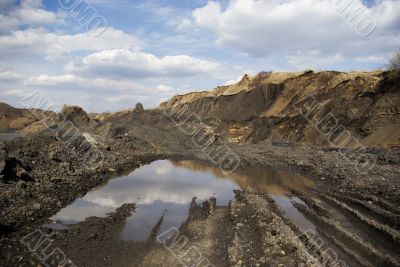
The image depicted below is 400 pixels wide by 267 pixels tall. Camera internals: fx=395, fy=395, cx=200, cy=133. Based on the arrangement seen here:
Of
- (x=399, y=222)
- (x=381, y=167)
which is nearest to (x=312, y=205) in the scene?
(x=399, y=222)

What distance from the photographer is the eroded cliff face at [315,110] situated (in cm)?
3208

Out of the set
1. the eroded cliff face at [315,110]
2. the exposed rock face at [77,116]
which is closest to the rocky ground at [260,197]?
the eroded cliff face at [315,110]

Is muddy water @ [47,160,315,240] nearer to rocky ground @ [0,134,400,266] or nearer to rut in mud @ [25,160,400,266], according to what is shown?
rut in mud @ [25,160,400,266]

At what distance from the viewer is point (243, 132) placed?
46.0 m

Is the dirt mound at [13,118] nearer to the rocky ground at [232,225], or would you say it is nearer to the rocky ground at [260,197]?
the rocky ground at [260,197]

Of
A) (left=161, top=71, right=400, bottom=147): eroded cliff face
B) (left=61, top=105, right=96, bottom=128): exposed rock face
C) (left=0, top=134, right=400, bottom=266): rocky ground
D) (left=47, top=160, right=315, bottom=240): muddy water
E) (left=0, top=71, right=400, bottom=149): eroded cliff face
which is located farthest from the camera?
(left=61, top=105, right=96, bottom=128): exposed rock face

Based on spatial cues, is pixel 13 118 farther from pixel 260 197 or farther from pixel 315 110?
pixel 260 197

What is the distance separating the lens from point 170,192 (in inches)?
696

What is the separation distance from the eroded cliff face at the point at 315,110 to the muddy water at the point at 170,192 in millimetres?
11937

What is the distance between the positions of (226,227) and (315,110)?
3030 centimetres

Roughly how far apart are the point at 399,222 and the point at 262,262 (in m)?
5.42

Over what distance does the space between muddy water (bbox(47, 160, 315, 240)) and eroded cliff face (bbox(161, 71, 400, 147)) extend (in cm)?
1194

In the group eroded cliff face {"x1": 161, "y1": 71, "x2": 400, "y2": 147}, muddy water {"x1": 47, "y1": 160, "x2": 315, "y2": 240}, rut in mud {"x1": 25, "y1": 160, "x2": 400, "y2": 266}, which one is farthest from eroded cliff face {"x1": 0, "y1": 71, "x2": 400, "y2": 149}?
rut in mud {"x1": 25, "y1": 160, "x2": 400, "y2": 266}

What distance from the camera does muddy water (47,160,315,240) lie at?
41.4 ft
